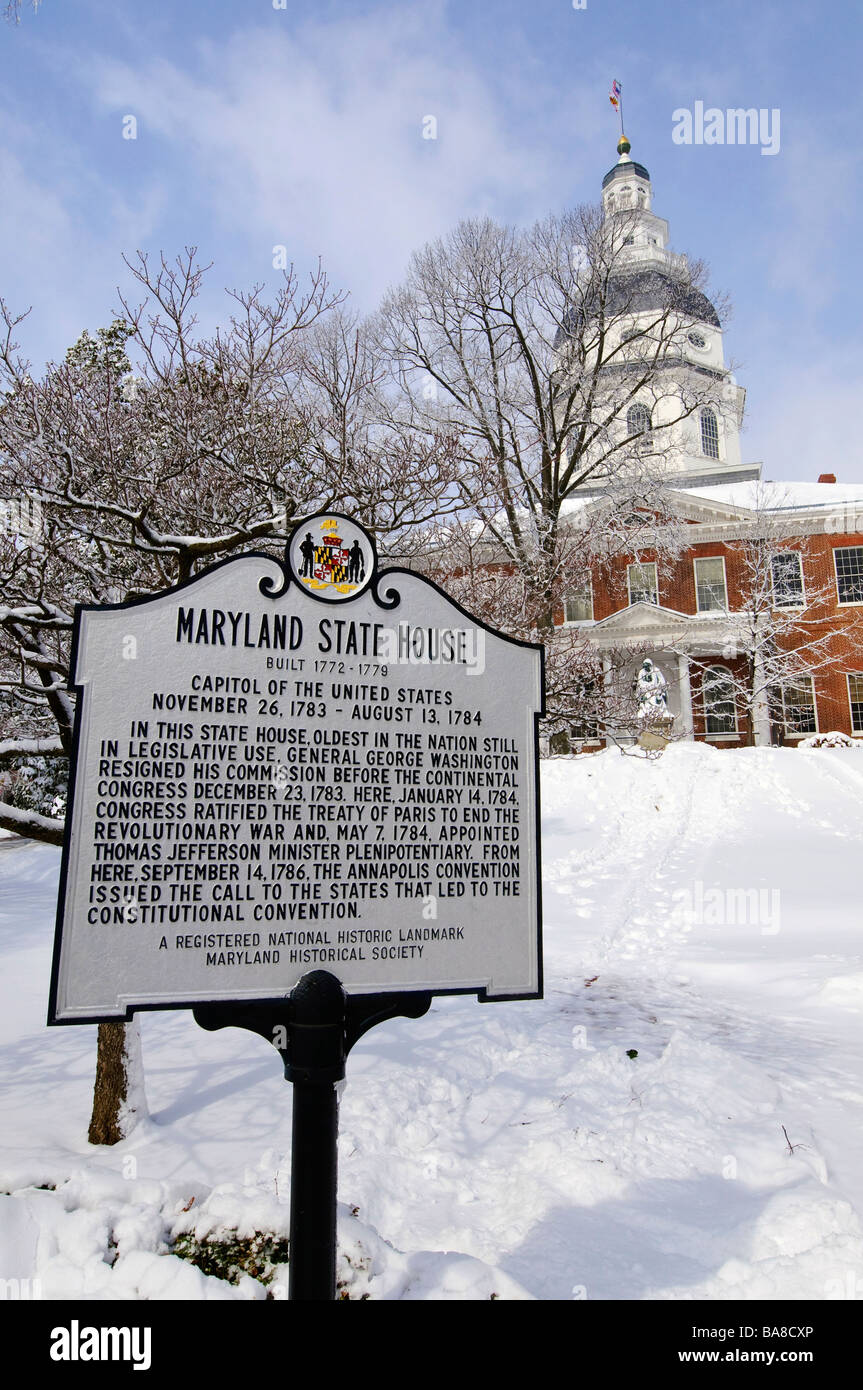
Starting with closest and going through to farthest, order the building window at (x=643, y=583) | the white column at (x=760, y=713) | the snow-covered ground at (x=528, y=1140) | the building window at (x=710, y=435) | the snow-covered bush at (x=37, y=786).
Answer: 1. the snow-covered ground at (x=528, y=1140)
2. the snow-covered bush at (x=37, y=786)
3. the white column at (x=760, y=713)
4. the building window at (x=643, y=583)
5. the building window at (x=710, y=435)

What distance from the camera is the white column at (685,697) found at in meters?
33.0

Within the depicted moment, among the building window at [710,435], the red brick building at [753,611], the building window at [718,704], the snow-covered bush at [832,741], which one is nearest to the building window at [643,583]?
the red brick building at [753,611]

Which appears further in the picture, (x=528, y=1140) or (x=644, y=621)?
(x=644, y=621)

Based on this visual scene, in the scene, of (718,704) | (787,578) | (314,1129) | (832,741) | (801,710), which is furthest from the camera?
(787,578)

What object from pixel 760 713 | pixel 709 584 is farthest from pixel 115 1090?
pixel 709 584

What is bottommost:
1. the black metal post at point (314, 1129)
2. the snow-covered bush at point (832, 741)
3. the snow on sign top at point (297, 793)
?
the black metal post at point (314, 1129)

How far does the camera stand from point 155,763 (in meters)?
3.17

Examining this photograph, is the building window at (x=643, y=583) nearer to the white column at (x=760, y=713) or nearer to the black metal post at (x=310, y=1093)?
the white column at (x=760, y=713)

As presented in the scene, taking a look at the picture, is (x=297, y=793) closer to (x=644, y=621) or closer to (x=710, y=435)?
(x=644, y=621)

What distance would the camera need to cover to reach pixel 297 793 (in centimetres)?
331

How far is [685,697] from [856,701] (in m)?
6.50

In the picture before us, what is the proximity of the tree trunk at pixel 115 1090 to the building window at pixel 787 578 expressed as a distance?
3299cm

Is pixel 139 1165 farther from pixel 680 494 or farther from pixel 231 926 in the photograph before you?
pixel 680 494

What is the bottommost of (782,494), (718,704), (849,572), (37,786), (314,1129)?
(314,1129)
